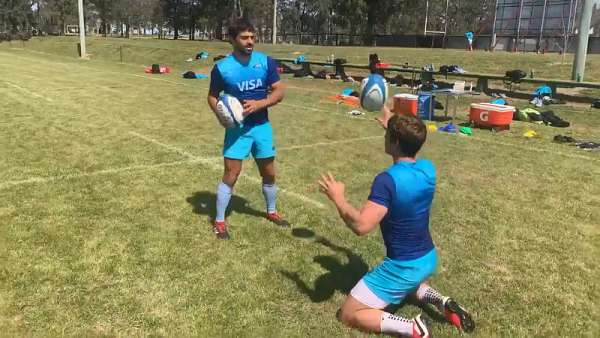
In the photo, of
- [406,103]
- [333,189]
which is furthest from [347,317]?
[406,103]

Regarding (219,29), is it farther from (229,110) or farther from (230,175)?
(229,110)

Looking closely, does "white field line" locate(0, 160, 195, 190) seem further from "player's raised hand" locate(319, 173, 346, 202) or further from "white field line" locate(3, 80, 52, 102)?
"white field line" locate(3, 80, 52, 102)

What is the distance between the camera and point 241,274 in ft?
15.4

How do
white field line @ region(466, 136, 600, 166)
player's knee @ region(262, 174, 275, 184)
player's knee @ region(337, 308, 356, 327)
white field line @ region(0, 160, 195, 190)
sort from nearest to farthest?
player's knee @ region(337, 308, 356, 327) → player's knee @ region(262, 174, 275, 184) → white field line @ region(0, 160, 195, 190) → white field line @ region(466, 136, 600, 166)

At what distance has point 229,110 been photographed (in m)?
5.02

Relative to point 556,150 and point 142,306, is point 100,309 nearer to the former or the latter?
point 142,306

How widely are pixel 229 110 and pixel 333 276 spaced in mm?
1900

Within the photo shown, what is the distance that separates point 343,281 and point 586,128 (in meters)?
11.3

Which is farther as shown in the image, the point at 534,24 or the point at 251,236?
the point at 534,24

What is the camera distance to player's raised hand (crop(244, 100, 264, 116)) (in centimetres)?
511

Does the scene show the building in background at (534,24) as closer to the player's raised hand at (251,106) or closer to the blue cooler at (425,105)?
the blue cooler at (425,105)

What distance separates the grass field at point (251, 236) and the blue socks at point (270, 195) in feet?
0.66

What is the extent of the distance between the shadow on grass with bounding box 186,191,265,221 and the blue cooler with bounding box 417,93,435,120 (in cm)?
844

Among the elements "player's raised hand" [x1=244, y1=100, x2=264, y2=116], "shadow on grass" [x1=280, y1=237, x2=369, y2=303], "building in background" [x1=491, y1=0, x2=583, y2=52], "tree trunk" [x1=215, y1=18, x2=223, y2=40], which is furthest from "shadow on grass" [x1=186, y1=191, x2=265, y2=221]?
"tree trunk" [x1=215, y1=18, x2=223, y2=40]
